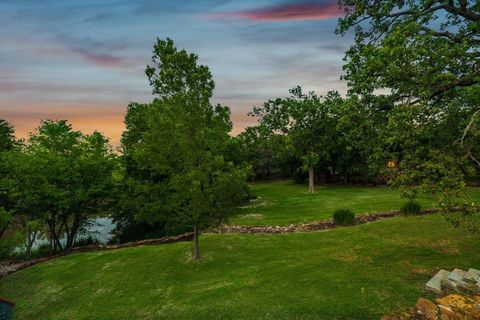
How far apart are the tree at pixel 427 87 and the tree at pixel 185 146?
8.02 m

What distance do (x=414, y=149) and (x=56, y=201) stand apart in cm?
2673

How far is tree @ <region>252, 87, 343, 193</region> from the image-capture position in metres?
49.5

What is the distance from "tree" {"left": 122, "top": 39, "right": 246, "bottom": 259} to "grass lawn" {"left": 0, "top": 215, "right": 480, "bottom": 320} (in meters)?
2.97

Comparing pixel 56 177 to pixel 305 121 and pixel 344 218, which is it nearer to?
pixel 344 218

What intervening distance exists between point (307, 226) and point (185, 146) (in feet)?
40.8

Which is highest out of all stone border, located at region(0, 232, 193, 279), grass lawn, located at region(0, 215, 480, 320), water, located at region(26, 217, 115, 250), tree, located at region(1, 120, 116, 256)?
tree, located at region(1, 120, 116, 256)

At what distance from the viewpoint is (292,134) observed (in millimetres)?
50281

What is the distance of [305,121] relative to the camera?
5112 cm

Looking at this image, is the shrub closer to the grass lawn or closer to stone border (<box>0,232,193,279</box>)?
the grass lawn

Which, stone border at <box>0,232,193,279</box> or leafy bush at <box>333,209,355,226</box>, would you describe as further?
stone border at <box>0,232,193,279</box>

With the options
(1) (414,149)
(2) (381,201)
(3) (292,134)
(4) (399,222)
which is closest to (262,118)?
(3) (292,134)

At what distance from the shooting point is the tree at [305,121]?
4947 cm

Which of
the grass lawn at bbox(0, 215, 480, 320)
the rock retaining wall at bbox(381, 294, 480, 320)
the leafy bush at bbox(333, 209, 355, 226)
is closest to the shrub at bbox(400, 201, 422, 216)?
the grass lawn at bbox(0, 215, 480, 320)

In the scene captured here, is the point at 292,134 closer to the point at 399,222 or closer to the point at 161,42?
the point at 399,222
